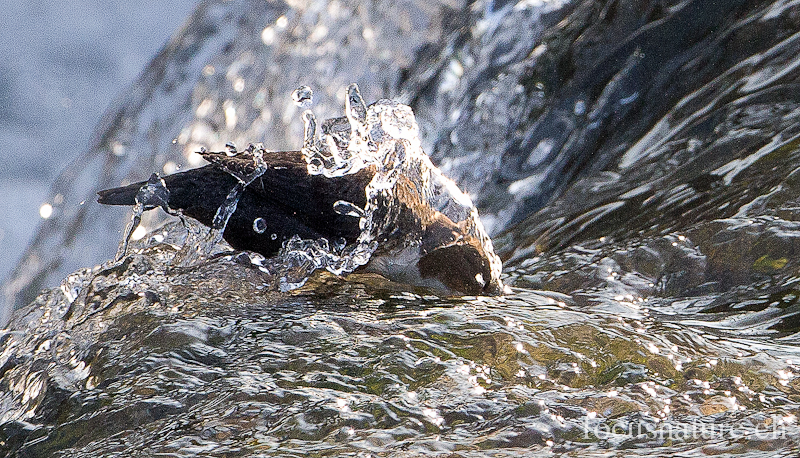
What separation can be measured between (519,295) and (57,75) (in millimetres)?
9850

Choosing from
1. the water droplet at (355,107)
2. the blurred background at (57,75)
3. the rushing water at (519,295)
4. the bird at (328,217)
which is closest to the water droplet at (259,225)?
the bird at (328,217)

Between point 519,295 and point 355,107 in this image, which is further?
point 355,107

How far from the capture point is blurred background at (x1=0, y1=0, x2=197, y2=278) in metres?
10.1

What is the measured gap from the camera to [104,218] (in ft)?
14.8

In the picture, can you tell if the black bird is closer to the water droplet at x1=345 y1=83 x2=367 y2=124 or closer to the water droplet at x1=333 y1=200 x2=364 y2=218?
the water droplet at x1=333 y1=200 x2=364 y2=218

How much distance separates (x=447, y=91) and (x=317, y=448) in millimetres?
3129

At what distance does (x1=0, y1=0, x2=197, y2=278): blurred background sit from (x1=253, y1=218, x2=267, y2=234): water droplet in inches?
323

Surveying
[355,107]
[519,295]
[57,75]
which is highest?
[57,75]

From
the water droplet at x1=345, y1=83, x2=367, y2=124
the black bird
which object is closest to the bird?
the black bird

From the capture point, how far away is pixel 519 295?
231 centimetres

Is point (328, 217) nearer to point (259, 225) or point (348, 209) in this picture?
point (348, 209)

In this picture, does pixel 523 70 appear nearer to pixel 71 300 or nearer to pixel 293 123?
pixel 293 123

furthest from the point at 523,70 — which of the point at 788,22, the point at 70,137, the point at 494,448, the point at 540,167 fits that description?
the point at 70,137

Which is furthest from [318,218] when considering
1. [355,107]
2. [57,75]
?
[57,75]
